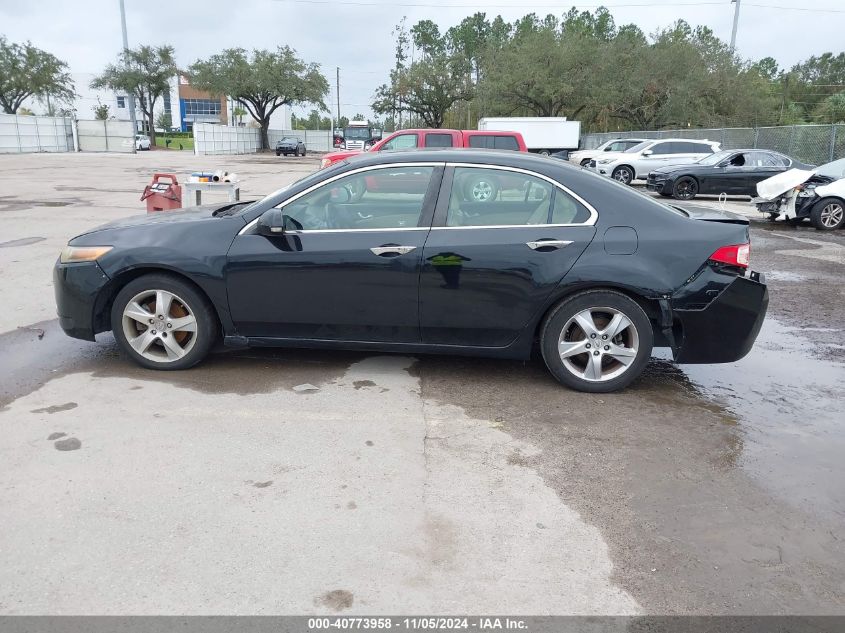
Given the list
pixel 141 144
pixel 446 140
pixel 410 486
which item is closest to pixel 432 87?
pixel 141 144

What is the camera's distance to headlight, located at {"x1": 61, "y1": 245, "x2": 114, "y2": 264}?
483 centimetres

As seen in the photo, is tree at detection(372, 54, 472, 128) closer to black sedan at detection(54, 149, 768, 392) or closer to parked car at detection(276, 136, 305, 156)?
parked car at detection(276, 136, 305, 156)

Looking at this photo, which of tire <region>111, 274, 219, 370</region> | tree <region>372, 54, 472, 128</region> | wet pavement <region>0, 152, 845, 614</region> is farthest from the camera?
tree <region>372, 54, 472, 128</region>

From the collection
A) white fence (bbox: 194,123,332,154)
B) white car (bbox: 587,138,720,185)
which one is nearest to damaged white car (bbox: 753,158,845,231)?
white car (bbox: 587,138,720,185)

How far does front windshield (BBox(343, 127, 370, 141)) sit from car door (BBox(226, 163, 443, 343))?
5023 centimetres

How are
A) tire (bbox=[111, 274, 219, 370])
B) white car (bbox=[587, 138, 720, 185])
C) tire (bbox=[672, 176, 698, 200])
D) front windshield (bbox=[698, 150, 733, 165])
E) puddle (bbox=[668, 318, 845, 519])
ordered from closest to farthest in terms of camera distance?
1. puddle (bbox=[668, 318, 845, 519])
2. tire (bbox=[111, 274, 219, 370])
3. tire (bbox=[672, 176, 698, 200])
4. front windshield (bbox=[698, 150, 733, 165])
5. white car (bbox=[587, 138, 720, 185])

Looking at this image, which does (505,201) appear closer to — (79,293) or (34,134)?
(79,293)

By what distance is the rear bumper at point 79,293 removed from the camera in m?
4.82

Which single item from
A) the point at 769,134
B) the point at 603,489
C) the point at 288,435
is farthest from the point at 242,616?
the point at 769,134

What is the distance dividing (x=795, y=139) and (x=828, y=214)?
43.8 ft

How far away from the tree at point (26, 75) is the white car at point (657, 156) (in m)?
57.6

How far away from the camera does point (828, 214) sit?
1366 cm

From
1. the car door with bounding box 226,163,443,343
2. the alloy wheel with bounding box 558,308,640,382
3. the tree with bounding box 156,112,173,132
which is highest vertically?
the tree with bounding box 156,112,173,132

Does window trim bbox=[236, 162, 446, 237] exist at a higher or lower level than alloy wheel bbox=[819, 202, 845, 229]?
higher
